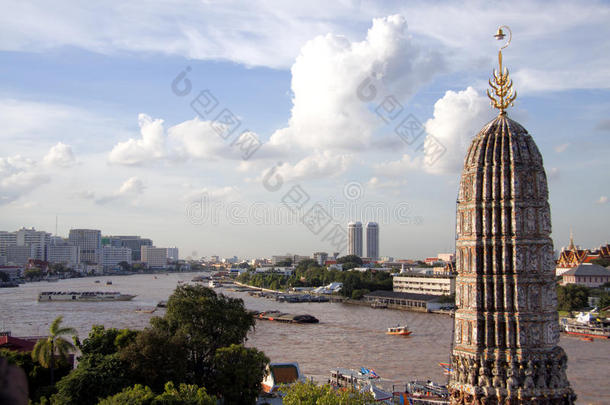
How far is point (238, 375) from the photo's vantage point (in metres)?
21.3

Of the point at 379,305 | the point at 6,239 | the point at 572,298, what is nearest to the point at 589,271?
the point at 572,298

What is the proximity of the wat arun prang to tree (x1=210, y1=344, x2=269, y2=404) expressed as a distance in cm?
963

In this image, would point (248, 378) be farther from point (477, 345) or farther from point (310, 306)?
point (310, 306)

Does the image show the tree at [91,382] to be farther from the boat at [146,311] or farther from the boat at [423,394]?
the boat at [146,311]

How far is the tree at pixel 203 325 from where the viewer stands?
2506cm

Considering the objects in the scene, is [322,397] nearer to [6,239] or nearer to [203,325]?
[203,325]

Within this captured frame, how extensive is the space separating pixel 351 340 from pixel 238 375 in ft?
87.8

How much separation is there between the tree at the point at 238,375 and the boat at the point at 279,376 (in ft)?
12.2

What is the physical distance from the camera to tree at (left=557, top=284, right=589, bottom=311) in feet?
204

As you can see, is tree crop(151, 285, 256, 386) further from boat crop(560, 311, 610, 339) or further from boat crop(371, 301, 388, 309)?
boat crop(371, 301, 388, 309)

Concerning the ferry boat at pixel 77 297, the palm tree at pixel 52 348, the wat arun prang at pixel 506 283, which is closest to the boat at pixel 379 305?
the ferry boat at pixel 77 297

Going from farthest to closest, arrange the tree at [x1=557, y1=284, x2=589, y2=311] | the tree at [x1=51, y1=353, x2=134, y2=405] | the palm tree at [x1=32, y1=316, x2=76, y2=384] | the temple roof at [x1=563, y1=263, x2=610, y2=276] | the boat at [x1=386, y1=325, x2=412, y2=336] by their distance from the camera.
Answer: the temple roof at [x1=563, y1=263, x2=610, y2=276] < the tree at [x1=557, y1=284, x2=589, y2=311] < the boat at [x1=386, y1=325, x2=412, y2=336] < the palm tree at [x1=32, y1=316, x2=76, y2=384] < the tree at [x1=51, y1=353, x2=134, y2=405]

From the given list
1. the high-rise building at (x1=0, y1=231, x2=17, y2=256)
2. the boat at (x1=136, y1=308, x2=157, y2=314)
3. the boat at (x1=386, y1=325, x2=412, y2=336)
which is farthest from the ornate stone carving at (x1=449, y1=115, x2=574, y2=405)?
the high-rise building at (x1=0, y1=231, x2=17, y2=256)

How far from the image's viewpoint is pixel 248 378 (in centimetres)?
2145
